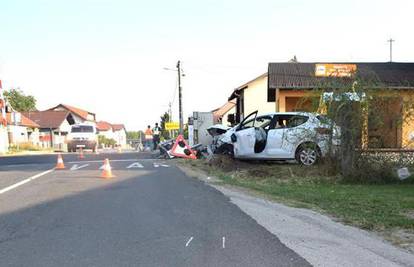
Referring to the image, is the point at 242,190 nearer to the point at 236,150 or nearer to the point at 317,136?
the point at 317,136

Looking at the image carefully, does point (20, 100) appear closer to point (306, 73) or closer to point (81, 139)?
point (81, 139)

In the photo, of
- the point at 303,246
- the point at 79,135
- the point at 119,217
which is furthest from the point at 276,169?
the point at 79,135

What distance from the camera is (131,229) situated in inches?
252

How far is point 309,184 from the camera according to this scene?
11.3 meters

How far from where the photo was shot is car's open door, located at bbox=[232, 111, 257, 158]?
14.1 meters

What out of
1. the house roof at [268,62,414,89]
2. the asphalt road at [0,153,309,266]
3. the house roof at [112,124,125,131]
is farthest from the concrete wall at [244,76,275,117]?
the house roof at [112,124,125,131]

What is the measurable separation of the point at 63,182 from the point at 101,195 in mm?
2664

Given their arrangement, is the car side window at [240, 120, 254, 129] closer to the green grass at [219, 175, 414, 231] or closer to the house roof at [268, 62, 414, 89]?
the green grass at [219, 175, 414, 231]

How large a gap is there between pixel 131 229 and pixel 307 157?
26.4ft

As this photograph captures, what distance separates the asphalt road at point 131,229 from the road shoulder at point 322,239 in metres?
0.21

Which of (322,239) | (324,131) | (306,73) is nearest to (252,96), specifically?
(306,73)

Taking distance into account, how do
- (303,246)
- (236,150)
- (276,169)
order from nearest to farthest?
1. (303,246)
2. (276,169)
3. (236,150)

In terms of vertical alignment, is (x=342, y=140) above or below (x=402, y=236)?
above

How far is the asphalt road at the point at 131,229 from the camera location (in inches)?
199
